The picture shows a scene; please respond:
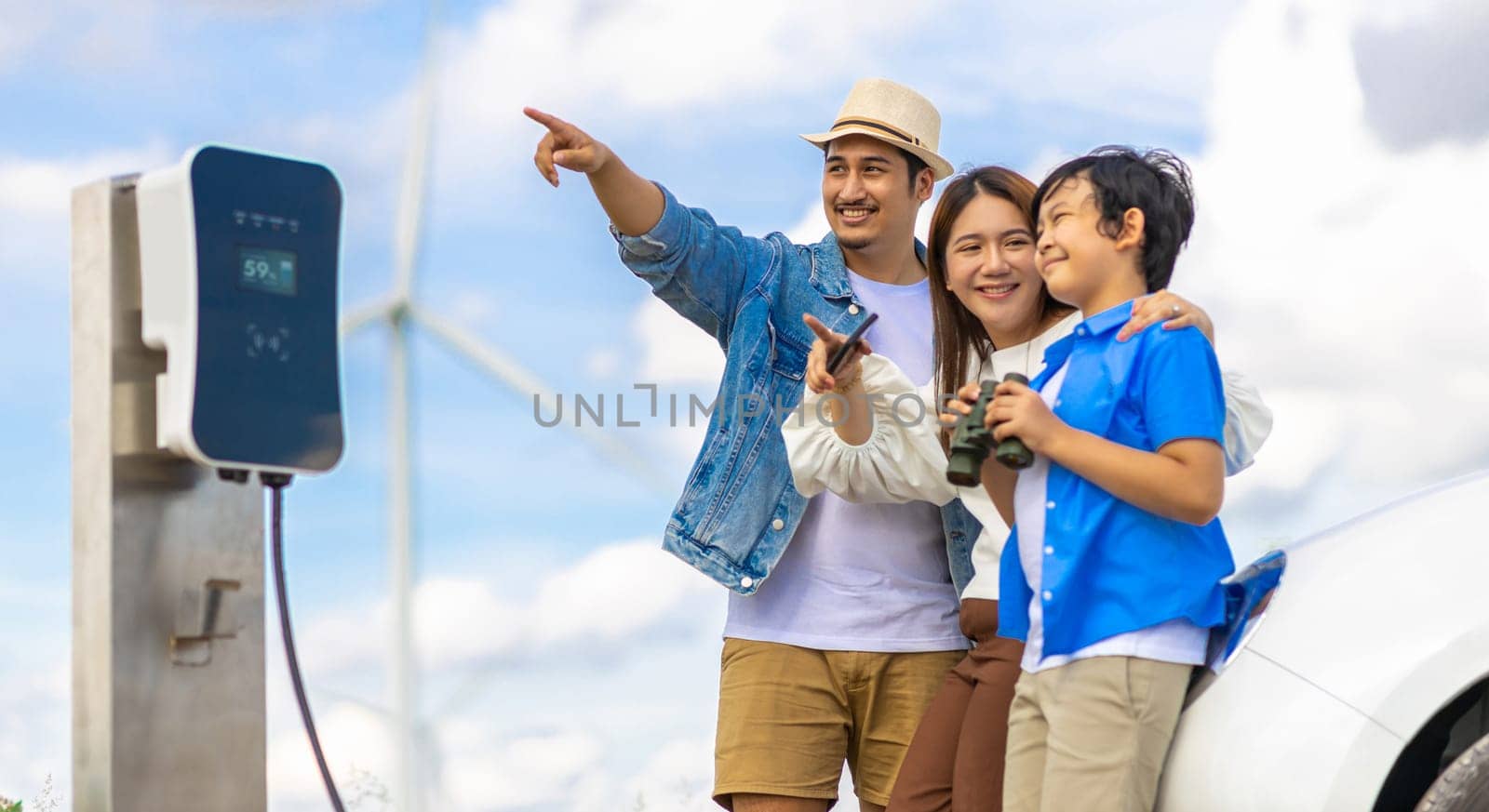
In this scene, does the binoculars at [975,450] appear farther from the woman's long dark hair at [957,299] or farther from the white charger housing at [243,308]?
the white charger housing at [243,308]

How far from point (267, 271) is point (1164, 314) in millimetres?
1275

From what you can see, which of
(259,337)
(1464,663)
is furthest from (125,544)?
(1464,663)

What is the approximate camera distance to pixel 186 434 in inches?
88.6

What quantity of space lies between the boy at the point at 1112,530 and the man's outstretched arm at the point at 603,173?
0.94m

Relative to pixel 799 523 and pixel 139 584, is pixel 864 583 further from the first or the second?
pixel 139 584

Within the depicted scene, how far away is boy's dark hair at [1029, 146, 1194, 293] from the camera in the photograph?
95.7 inches

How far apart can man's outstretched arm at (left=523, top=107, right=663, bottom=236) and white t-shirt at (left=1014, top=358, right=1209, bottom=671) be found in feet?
3.09

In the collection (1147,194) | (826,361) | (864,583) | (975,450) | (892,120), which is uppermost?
(892,120)

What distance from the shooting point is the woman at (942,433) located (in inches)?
104

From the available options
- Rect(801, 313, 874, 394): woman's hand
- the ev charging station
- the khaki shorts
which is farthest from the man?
the ev charging station

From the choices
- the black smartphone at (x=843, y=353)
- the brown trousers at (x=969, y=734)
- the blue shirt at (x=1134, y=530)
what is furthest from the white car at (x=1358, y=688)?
the black smartphone at (x=843, y=353)

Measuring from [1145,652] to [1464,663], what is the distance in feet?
1.44

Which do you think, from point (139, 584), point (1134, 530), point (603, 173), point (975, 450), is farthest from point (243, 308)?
point (1134, 530)

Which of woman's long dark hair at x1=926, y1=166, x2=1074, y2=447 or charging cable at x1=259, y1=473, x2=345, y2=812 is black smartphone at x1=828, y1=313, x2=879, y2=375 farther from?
charging cable at x1=259, y1=473, x2=345, y2=812
